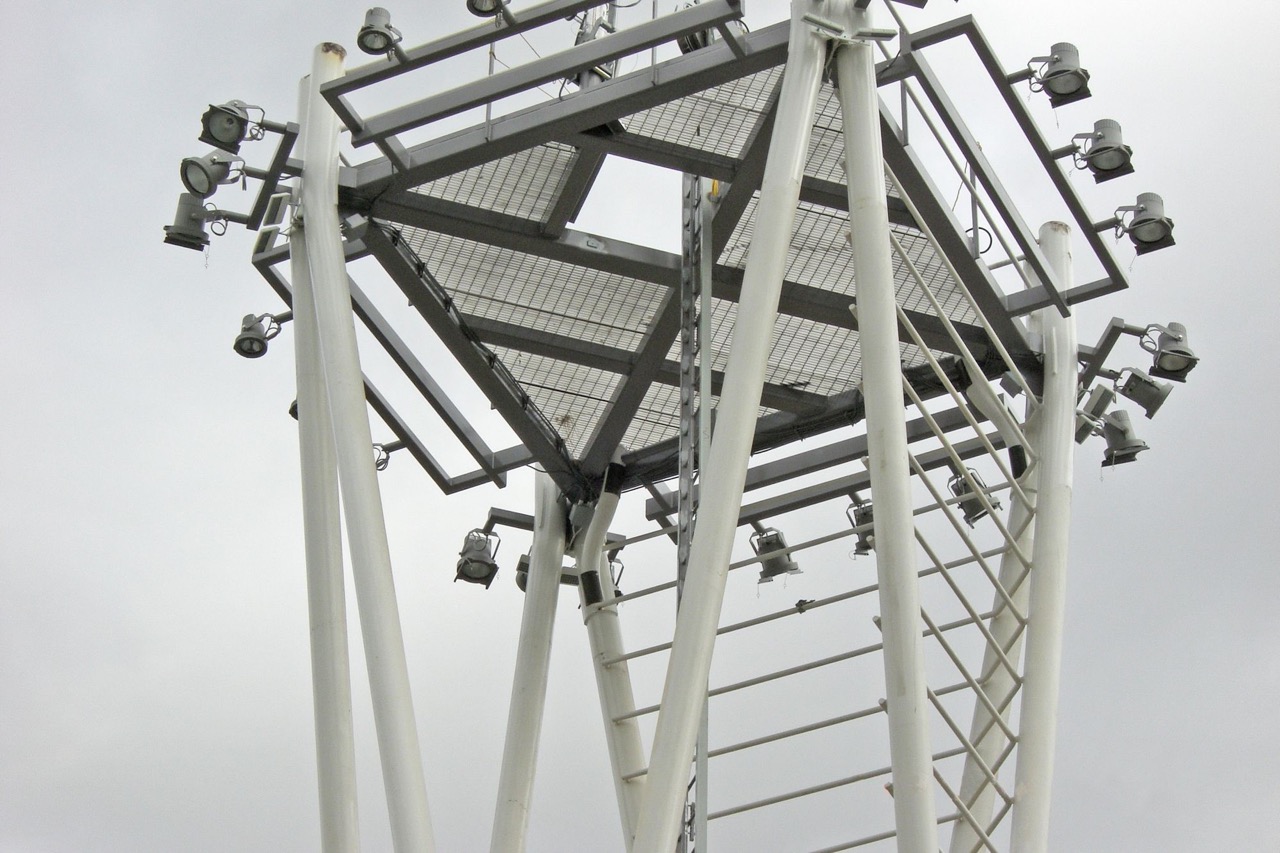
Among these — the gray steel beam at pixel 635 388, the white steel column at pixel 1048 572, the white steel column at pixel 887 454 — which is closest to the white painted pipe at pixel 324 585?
the gray steel beam at pixel 635 388

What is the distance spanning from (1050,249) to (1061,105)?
314 cm

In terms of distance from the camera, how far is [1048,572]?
21.5 meters

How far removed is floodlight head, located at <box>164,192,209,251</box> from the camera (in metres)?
20.3

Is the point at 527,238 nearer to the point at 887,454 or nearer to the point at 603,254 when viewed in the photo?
the point at 603,254

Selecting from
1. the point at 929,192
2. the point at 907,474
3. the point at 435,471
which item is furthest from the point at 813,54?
the point at 435,471

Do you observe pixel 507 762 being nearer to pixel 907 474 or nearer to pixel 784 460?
pixel 784 460

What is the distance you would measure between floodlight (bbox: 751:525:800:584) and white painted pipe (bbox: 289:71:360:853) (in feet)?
22.2

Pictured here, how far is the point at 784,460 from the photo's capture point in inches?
965

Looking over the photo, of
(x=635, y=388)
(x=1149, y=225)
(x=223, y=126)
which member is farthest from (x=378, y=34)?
(x=1149, y=225)

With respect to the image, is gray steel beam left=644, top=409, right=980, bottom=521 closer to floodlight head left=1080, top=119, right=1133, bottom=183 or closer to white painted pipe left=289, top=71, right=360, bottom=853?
floodlight head left=1080, top=119, right=1133, bottom=183

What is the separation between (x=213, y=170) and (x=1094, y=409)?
383 inches

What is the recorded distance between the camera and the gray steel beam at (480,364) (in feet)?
71.2

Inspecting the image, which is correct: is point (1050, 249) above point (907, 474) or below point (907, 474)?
above

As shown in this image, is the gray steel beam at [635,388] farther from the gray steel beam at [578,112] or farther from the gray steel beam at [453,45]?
the gray steel beam at [453,45]
